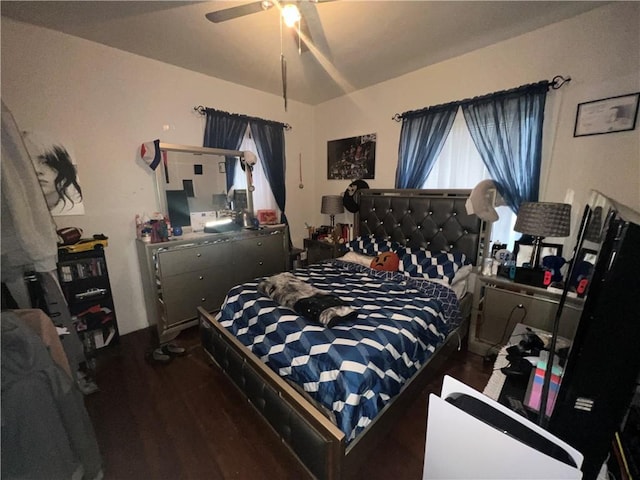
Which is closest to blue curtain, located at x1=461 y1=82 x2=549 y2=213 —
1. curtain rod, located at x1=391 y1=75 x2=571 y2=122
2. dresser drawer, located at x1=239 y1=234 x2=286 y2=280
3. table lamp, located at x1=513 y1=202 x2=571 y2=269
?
curtain rod, located at x1=391 y1=75 x2=571 y2=122

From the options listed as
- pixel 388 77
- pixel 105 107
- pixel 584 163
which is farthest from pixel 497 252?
pixel 105 107

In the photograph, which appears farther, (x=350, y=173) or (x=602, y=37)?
(x=350, y=173)

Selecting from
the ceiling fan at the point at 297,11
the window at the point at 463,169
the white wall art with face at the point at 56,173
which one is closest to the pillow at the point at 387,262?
the window at the point at 463,169

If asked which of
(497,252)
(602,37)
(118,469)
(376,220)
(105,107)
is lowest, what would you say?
(118,469)

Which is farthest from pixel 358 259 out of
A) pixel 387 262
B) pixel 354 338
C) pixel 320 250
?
pixel 354 338

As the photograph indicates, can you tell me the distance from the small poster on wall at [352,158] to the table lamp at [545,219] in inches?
68.0

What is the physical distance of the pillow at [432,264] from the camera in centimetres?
229

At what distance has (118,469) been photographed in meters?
1.41

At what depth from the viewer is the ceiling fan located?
4.74ft

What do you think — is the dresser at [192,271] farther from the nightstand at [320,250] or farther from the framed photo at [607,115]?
the framed photo at [607,115]

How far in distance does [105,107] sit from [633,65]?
13.3 feet

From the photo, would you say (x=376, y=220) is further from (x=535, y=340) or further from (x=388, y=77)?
(x=535, y=340)

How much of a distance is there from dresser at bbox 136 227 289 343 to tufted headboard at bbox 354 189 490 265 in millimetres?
1336

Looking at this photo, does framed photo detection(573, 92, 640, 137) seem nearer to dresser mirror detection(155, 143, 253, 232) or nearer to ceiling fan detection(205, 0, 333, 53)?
ceiling fan detection(205, 0, 333, 53)
